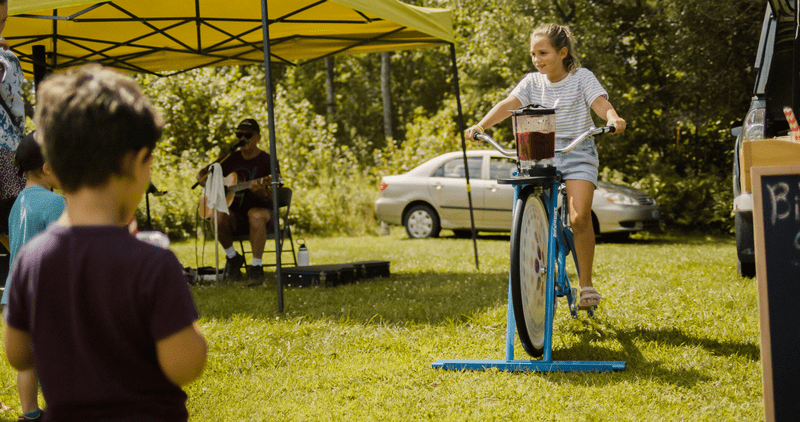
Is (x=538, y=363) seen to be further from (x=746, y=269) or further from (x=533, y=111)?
(x=746, y=269)

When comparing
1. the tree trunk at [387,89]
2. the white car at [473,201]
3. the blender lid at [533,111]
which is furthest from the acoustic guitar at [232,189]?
the tree trunk at [387,89]

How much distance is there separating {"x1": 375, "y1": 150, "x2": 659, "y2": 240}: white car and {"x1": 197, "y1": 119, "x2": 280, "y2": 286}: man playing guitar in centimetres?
520

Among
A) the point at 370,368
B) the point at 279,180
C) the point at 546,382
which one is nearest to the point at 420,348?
the point at 370,368

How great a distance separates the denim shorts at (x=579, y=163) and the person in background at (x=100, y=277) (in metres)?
2.95

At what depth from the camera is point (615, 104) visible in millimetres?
13297

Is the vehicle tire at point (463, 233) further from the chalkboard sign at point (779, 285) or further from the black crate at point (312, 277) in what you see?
the chalkboard sign at point (779, 285)

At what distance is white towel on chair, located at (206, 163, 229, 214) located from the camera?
6785 mm

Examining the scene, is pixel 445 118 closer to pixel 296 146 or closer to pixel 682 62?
pixel 296 146

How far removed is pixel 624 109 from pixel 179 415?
13.1 metres

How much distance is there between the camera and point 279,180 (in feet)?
17.5

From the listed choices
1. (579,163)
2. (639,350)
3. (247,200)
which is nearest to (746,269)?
(639,350)

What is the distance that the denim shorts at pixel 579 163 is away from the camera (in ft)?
12.9

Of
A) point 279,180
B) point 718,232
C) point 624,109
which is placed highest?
point 624,109

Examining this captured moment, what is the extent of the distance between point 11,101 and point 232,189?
12.1ft
